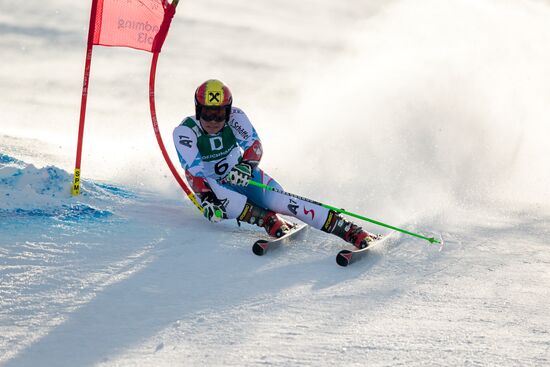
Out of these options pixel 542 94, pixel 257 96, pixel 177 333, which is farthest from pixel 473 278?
pixel 257 96

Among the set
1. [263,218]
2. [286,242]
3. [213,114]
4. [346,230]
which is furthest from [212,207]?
[346,230]

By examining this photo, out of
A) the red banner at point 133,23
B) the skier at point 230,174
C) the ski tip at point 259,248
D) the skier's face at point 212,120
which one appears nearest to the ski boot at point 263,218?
the skier at point 230,174

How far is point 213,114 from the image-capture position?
645 cm

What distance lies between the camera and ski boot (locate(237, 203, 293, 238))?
633 cm

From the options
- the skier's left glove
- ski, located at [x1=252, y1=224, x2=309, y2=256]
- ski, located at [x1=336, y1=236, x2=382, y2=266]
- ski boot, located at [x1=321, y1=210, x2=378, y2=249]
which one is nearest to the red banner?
the skier's left glove

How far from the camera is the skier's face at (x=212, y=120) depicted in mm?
6445

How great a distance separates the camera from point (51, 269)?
196 inches

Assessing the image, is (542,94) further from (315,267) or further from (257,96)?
(257,96)

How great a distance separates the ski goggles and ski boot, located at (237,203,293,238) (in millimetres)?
832

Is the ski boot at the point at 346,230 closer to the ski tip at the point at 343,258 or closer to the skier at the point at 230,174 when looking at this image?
the skier at the point at 230,174

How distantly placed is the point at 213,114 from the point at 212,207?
33.7 inches

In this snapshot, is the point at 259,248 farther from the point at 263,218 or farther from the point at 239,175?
the point at 239,175

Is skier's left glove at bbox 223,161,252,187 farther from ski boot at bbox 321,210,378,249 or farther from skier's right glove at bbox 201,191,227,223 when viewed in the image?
ski boot at bbox 321,210,378,249

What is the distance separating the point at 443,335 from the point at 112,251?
269 cm
